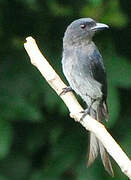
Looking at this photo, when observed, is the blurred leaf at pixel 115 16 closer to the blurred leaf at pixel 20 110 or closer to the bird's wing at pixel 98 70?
the bird's wing at pixel 98 70

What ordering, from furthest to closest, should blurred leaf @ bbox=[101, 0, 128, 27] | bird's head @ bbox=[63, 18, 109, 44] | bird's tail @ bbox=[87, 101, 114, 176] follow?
blurred leaf @ bbox=[101, 0, 128, 27], bird's head @ bbox=[63, 18, 109, 44], bird's tail @ bbox=[87, 101, 114, 176]

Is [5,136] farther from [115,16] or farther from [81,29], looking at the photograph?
[115,16]

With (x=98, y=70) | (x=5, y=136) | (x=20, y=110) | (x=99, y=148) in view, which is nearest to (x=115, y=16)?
(x=98, y=70)

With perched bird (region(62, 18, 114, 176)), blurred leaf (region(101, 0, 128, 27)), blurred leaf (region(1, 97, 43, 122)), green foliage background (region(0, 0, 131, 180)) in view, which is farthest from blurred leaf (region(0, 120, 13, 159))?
blurred leaf (region(101, 0, 128, 27))

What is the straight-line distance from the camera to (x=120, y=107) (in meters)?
7.01

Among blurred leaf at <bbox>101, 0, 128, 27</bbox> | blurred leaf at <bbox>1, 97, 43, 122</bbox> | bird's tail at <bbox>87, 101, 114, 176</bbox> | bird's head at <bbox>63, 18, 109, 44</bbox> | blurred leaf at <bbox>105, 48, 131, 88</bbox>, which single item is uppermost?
blurred leaf at <bbox>101, 0, 128, 27</bbox>

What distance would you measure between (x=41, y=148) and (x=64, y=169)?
0.49 metres

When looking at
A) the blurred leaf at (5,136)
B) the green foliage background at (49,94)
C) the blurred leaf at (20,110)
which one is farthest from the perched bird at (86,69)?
the blurred leaf at (5,136)

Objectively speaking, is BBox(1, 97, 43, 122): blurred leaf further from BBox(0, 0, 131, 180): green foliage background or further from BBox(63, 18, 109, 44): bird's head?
BBox(63, 18, 109, 44): bird's head

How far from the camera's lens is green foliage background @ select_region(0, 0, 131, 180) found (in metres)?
6.74

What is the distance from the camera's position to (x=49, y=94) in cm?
677

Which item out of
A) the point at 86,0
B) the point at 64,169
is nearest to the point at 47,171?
the point at 64,169

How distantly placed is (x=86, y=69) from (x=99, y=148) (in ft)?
2.45

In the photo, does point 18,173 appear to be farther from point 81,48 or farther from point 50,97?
point 81,48
